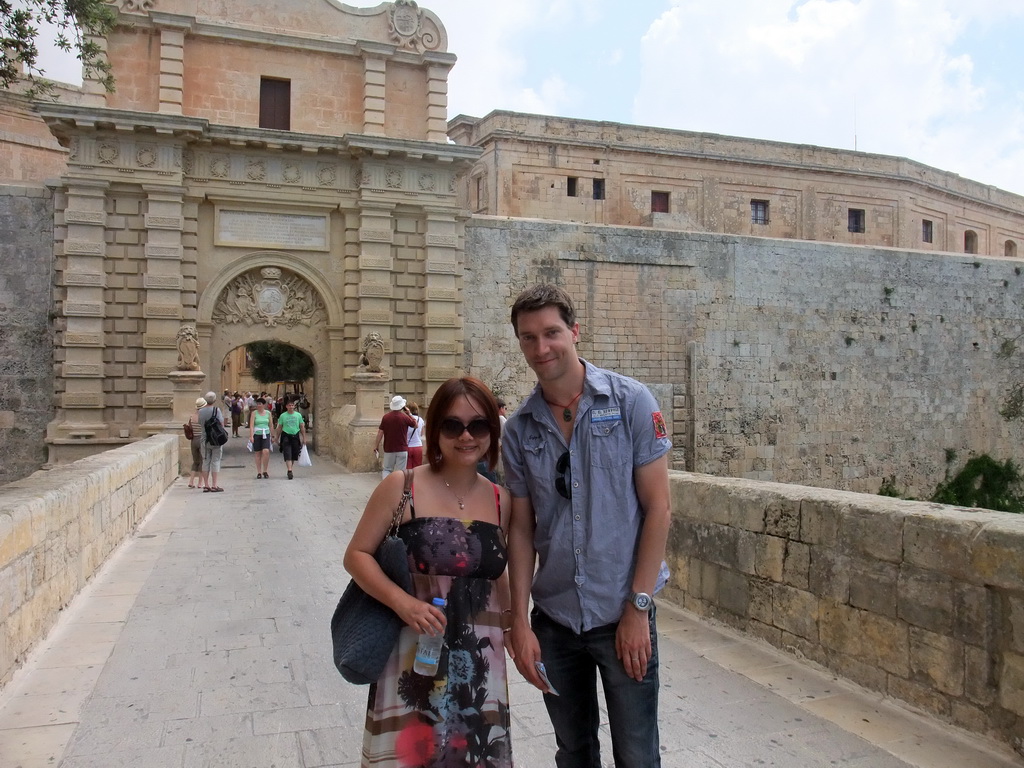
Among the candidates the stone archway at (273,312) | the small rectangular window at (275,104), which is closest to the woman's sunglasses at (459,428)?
the stone archway at (273,312)

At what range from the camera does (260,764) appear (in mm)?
2957

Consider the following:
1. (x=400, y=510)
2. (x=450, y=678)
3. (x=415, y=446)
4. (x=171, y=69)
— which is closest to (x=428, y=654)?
(x=450, y=678)

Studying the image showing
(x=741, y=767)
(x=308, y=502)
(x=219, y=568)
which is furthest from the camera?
(x=308, y=502)

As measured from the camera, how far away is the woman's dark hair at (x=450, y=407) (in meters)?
2.18

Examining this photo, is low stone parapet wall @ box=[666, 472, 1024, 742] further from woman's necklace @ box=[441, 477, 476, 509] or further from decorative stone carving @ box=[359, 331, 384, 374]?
decorative stone carving @ box=[359, 331, 384, 374]

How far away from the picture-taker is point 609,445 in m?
2.19

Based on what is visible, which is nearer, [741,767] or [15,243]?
[741,767]

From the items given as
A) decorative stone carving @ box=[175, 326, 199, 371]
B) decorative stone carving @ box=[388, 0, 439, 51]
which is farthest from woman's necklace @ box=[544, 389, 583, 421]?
decorative stone carving @ box=[388, 0, 439, 51]

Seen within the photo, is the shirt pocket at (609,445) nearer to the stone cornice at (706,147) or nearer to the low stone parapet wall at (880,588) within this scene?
the low stone parapet wall at (880,588)

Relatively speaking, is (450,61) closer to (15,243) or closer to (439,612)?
(15,243)

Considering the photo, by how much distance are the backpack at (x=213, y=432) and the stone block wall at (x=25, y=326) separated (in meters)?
5.11

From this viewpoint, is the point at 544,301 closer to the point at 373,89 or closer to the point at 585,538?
the point at 585,538

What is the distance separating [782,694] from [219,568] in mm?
4428

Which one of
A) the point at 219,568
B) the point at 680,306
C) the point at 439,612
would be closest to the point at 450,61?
the point at 680,306
